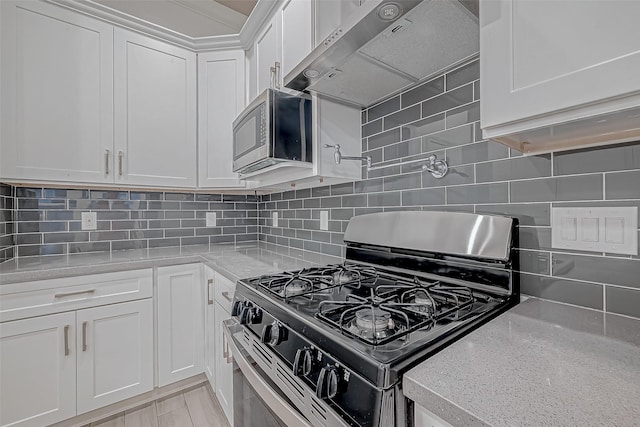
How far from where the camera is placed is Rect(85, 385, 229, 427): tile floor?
1669mm

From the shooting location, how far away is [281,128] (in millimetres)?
1410

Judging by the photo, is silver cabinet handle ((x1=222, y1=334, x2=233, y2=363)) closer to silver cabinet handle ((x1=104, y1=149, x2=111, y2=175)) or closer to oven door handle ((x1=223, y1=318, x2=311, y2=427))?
oven door handle ((x1=223, y1=318, x2=311, y2=427))

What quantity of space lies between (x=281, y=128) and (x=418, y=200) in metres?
0.71

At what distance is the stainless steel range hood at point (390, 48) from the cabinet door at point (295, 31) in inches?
9.5

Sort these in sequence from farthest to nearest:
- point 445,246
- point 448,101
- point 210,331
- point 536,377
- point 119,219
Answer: point 119,219
point 210,331
point 448,101
point 445,246
point 536,377

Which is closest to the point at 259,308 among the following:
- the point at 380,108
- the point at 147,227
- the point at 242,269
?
the point at 242,269

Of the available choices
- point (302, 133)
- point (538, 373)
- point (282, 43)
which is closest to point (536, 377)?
point (538, 373)

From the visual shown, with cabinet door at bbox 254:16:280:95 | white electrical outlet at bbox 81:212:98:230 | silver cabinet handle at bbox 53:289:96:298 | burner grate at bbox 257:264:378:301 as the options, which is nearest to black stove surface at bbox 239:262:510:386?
burner grate at bbox 257:264:378:301

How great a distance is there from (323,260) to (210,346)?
35.1 inches

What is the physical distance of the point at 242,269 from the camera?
1507 millimetres

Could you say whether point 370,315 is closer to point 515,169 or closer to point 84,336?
point 515,169

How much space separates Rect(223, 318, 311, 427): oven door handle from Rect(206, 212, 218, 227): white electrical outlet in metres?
1.44

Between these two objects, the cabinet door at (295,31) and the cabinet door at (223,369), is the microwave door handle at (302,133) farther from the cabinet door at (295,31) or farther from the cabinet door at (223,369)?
the cabinet door at (223,369)

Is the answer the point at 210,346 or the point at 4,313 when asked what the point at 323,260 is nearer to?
the point at 210,346
